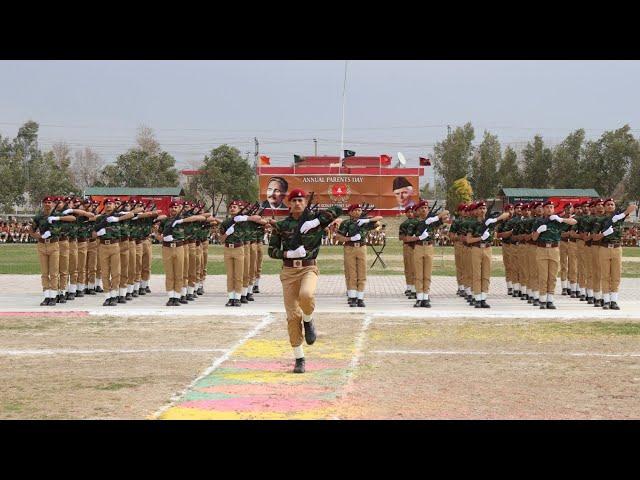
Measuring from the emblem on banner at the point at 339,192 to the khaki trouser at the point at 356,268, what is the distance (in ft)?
83.6

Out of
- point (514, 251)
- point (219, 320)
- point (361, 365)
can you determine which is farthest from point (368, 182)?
point (361, 365)

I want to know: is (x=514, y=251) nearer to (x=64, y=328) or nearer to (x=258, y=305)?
(x=258, y=305)

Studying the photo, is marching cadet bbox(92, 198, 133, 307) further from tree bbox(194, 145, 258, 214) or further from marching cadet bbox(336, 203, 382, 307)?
tree bbox(194, 145, 258, 214)

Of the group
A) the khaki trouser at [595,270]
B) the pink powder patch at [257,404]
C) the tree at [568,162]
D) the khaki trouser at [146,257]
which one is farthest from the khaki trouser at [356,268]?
the tree at [568,162]

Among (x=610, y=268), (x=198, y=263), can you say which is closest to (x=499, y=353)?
(x=610, y=268)

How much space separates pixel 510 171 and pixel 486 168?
1751 mm

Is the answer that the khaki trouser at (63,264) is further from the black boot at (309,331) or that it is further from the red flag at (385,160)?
the red flag at (385,160)

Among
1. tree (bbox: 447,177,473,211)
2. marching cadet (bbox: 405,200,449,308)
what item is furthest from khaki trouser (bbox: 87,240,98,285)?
tree (bbox: 447,177,473,211)

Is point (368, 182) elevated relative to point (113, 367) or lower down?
elevated

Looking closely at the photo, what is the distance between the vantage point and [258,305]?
1806 cm

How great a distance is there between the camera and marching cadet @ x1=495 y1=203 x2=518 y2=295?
19.8 m

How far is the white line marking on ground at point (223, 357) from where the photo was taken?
8504 millimetres

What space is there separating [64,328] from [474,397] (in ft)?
26.6

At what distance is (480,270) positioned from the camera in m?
17.5
